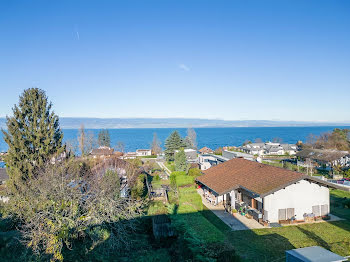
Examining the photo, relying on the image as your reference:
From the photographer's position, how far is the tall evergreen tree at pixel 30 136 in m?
23.3

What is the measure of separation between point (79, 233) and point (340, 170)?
126 ft

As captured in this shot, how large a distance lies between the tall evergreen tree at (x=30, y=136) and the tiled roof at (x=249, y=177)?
16.3m

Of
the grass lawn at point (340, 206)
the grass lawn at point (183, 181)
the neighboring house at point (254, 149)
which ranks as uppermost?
the grass lawn at point (183, 181)

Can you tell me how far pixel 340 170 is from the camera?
36.9 meters

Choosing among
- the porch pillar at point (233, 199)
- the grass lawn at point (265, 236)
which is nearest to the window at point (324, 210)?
the grass lawn at point (265, 236)

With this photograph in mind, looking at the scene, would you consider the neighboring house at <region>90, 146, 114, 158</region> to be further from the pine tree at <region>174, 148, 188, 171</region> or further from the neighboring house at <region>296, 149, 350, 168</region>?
the neighboring house at <region>296, 149, 350, 168</region>

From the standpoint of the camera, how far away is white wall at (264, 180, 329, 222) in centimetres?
1672

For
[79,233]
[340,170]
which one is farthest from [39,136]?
[340,170]

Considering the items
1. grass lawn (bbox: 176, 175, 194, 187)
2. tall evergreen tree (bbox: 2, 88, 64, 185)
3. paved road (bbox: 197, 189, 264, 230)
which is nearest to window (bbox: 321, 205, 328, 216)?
paved road (bbox: 197, 189, 264, 230)

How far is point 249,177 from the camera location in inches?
785

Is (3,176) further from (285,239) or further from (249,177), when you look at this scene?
(285,239)

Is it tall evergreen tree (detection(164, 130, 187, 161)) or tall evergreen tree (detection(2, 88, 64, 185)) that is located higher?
tall evergreen tree (detection(2, 88, 64, 185))

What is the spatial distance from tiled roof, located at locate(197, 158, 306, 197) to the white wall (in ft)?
2.26

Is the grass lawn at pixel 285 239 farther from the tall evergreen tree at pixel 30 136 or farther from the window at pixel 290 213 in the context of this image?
the tall evergreen tree at pixel 30 136
